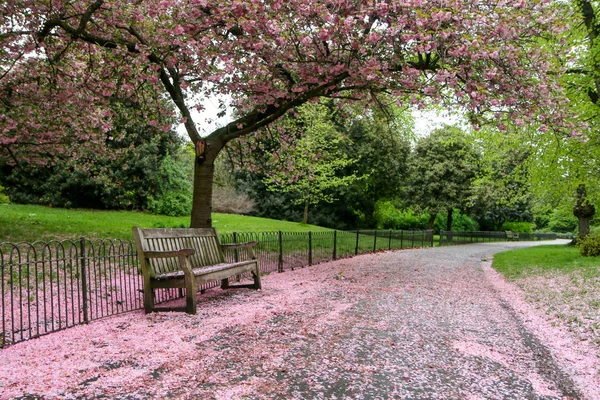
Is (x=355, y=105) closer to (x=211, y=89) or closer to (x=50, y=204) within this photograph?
(x=211, y=89)

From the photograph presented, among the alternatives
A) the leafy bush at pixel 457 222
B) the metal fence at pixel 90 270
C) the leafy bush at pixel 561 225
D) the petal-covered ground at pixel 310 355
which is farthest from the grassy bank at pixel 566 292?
the leafy bush at pixel 561 225

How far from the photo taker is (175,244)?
6.70m

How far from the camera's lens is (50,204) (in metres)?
22.0

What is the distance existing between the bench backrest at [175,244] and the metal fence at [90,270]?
10.9 inches

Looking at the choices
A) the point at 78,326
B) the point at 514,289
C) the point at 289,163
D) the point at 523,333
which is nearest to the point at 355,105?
the point at 289,163

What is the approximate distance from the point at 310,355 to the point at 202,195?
19.8ft

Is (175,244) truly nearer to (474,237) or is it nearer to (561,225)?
(474,237)

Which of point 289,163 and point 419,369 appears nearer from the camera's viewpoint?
point 419,369

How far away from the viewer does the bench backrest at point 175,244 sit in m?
5.83

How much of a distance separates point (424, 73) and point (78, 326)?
757 centimetres

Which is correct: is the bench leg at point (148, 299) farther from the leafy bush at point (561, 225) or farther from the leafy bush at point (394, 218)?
the leafy bush at point (561, 225)

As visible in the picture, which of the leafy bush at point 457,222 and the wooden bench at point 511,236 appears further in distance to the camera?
the leafy bush at point 457,222

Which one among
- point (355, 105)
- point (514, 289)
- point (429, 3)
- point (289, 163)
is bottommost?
point (514, 289)

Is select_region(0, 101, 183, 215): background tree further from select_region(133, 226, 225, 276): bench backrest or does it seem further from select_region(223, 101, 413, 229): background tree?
select_region(133, 226, 225, 276): bench backrest
